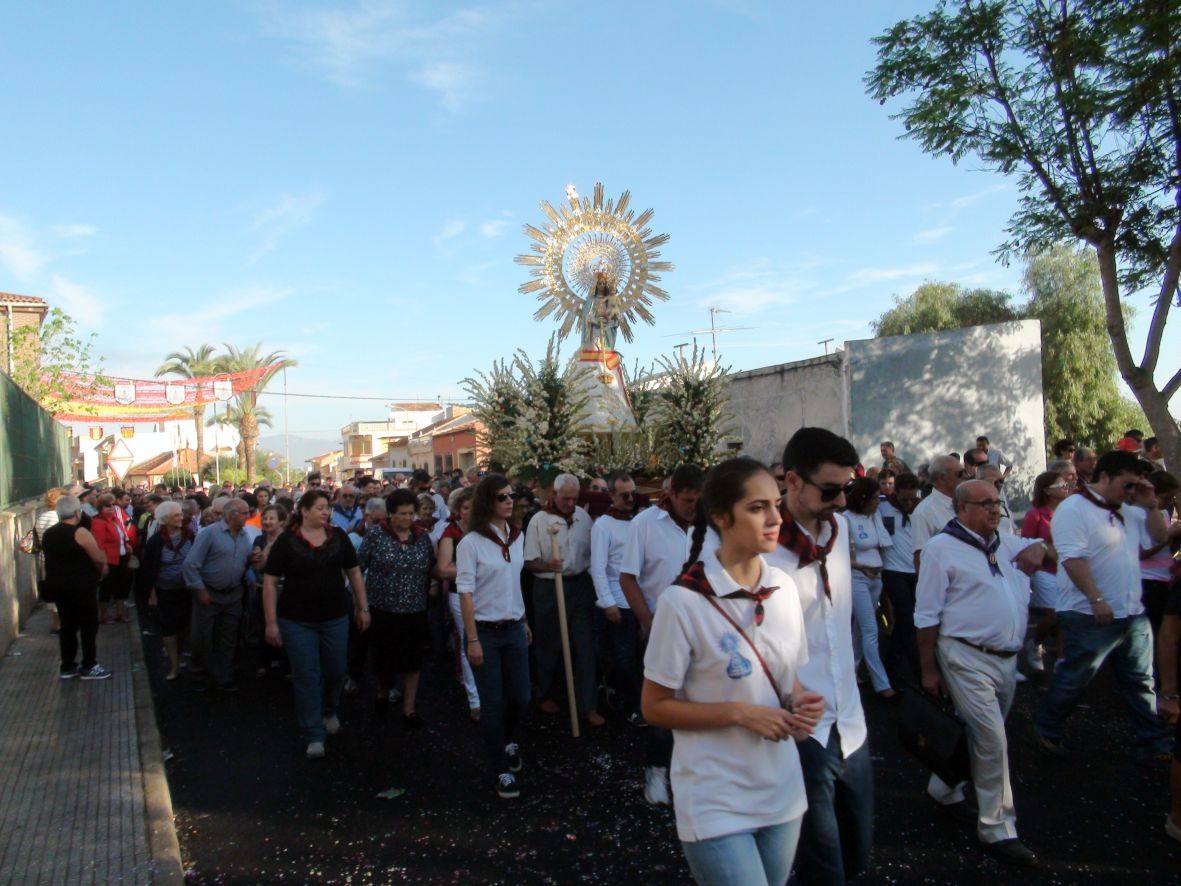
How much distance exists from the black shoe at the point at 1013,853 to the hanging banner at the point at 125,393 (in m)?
29.2

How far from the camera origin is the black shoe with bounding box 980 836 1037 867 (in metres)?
4.26

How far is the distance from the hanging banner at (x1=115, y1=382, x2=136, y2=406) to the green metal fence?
745cm

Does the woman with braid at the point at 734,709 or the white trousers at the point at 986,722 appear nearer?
the woman with braid at the point at 734,709

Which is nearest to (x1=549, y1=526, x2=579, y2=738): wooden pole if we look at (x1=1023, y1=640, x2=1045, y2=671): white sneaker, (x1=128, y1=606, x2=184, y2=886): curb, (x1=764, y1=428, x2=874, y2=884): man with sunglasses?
(x1=128, y1=606, x2=184, y2=886): curb

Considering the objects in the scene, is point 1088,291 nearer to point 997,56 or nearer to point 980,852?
point 997,56

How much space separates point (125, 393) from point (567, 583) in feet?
84.8

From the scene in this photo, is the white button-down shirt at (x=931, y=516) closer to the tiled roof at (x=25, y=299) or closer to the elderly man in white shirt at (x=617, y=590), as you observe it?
the elderly man in white shirt at (x=617, y=590)

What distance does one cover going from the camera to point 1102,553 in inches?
216

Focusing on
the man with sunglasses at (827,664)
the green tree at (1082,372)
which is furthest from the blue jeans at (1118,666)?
the green tree at (1082,372)

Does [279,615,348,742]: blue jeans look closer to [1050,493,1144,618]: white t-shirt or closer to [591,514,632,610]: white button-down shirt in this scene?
[591,514,632,610]: white button-down shirt

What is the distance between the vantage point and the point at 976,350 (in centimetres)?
1711

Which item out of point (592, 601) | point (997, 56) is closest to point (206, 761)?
point (592, 601)

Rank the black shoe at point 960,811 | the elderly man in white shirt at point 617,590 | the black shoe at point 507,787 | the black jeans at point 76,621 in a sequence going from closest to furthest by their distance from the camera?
the black shoe at point 960,811
the black shoe at point 507,787
the elderly man in white shirt at point 617,590
the black jeans at point 76,621

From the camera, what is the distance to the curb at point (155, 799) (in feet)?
15.0
